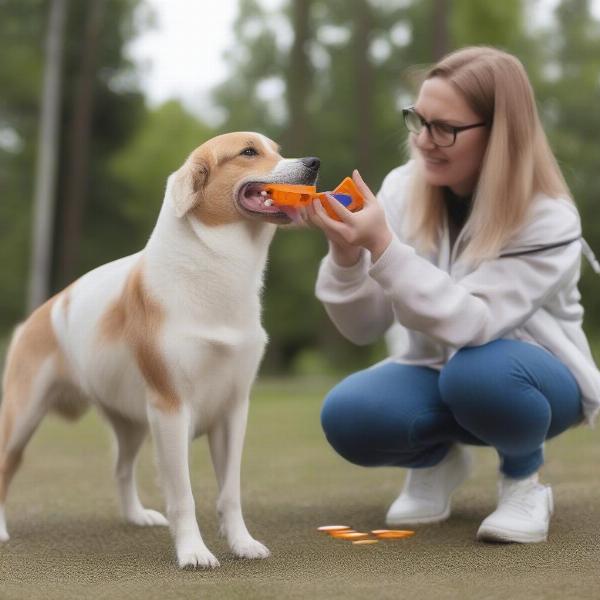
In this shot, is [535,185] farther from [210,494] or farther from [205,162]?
[210,494]

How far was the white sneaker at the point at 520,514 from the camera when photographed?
3.11 meters

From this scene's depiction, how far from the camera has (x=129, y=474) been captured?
370cm

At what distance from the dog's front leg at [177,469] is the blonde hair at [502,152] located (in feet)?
3.56

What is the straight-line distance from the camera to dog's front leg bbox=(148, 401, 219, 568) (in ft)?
9.39

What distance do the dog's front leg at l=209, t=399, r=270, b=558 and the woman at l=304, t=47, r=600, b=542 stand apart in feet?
1.91

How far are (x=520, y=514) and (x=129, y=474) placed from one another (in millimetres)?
1379

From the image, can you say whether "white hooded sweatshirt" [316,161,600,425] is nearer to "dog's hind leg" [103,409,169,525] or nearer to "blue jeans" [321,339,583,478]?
"blue jeans" [321,339,583,478]

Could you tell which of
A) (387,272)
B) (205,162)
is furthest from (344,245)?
(205,162)

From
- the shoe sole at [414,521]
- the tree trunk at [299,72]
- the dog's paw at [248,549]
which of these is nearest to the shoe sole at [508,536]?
the shoe sole at [414,521]

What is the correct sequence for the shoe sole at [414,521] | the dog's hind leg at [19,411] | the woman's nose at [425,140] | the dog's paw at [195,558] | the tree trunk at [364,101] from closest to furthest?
the dog's paw at [195,558] < the woman's nose at [425,140] < the dog's hind leg at [19,411] < the shoe sole at [414,521] < the tree trunk at [364,101]

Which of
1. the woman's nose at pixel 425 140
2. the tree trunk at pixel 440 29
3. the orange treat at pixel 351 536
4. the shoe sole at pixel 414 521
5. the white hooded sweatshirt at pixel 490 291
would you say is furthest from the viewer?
the tree trunk at pixel 440 29

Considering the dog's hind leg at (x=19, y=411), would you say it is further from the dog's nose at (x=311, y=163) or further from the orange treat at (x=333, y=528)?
the dog's nose at (x=311, y=163)

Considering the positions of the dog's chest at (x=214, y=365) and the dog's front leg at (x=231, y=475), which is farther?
the dog's front leg at (x=231, y=475)

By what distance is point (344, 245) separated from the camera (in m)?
3.17
